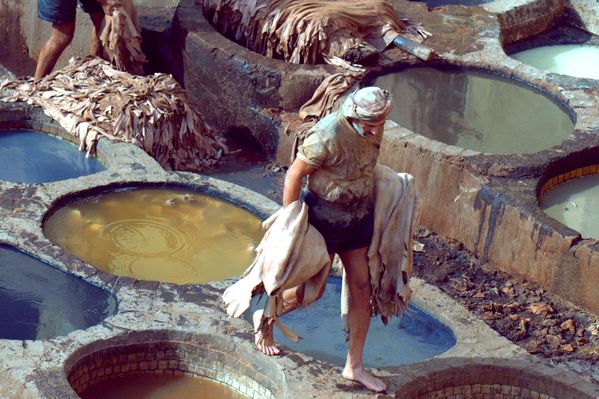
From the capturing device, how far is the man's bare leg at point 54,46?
10062 mm

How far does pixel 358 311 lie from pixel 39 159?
347 cm

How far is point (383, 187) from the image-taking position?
21.6 ft

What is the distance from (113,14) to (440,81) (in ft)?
8.55

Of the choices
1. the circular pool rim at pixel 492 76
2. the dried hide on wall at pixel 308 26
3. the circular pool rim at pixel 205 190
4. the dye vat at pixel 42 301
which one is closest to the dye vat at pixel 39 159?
the circular pool rim at pixel 205 190

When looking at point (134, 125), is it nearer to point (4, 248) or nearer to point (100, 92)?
point (100, 92)

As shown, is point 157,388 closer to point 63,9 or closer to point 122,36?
point 122,36

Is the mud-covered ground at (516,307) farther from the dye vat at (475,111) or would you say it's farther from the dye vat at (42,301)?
the dye vat at (42,301)

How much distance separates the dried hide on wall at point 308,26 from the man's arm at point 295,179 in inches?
148

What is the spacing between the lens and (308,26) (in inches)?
396

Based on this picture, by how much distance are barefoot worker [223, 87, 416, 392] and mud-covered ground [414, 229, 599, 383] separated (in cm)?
142

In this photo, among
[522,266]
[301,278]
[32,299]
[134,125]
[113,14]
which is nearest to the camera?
[301,278]

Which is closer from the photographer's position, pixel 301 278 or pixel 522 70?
pixel 301 278

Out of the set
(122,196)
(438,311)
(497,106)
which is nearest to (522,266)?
(438,311)

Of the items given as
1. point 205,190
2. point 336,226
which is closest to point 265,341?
point 336,226
